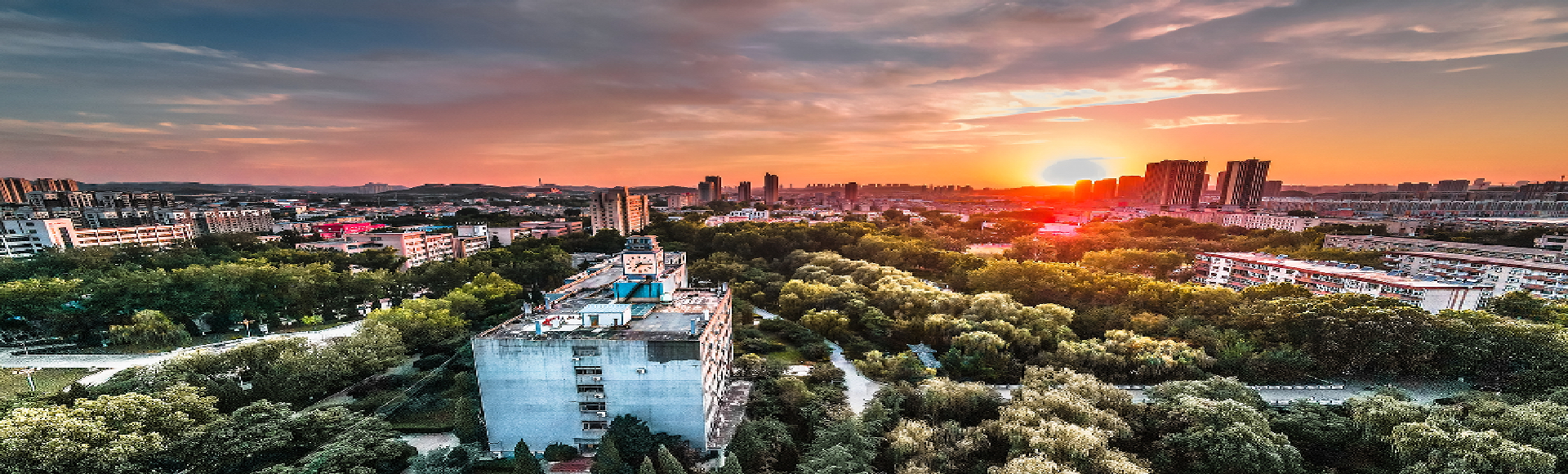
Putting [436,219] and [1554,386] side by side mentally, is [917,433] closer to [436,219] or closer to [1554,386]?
[1554,386]

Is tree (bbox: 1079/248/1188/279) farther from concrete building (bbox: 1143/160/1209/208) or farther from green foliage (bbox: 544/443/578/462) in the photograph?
concrete building (bbox: 1143/160/1209/208)

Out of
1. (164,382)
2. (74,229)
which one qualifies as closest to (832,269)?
(164,382)

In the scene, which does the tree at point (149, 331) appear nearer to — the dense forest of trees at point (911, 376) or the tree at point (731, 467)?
the dense forest of trees at point (911, 376)

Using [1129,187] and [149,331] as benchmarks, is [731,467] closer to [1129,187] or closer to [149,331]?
[149,331]

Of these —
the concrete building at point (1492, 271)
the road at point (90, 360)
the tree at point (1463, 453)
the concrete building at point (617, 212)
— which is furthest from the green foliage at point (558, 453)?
the concrete building at point (617, 212)

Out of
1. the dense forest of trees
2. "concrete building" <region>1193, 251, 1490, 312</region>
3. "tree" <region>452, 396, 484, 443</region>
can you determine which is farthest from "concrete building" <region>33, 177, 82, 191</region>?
"concrete building" <region>1193, 251, 1490, 312</region>

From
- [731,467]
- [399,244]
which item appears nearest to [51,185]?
[399,244]
